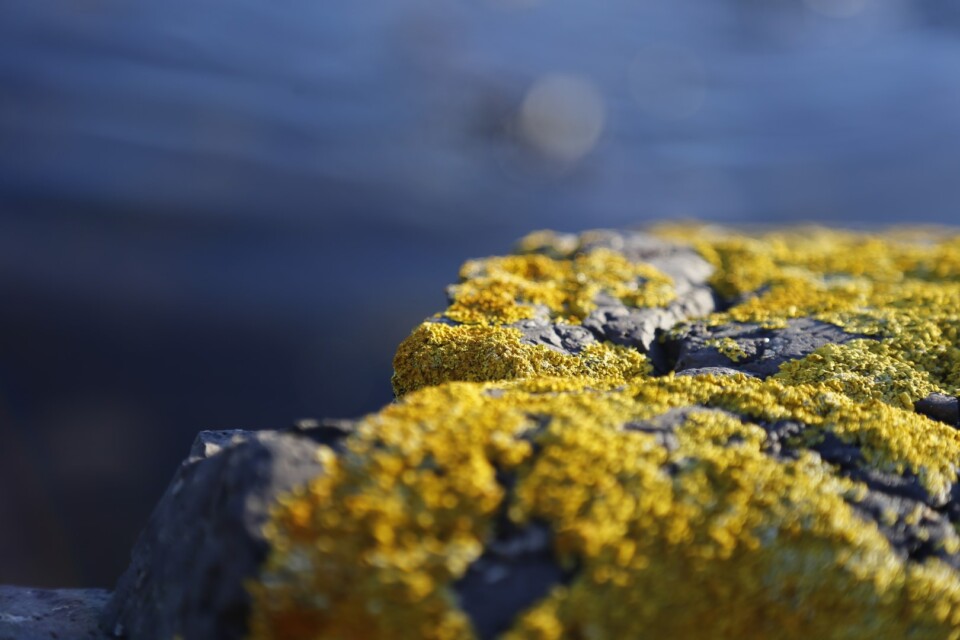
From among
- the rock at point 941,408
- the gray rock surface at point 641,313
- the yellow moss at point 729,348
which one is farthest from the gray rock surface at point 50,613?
the rock at point 941,408

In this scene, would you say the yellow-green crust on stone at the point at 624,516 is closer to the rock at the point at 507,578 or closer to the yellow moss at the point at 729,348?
the rock at the point at 507,578

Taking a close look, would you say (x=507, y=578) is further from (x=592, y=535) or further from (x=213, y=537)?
(x=213, y=537)

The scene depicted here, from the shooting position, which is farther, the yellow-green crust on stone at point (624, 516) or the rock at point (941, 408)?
the rock at point (941, 408)

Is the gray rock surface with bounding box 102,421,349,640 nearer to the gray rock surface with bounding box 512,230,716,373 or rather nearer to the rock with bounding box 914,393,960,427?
the gray rock surface with bounding box 512,230,716,373

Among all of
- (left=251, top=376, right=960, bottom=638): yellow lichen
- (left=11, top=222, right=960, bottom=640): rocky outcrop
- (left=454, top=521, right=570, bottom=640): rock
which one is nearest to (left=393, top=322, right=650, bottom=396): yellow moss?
(left=11, top=222, right=960, bottom=640): rocky outcrop

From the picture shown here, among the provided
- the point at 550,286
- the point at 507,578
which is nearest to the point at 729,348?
the point at 550,286

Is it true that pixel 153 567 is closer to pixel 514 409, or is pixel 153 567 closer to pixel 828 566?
pixel 514 409
